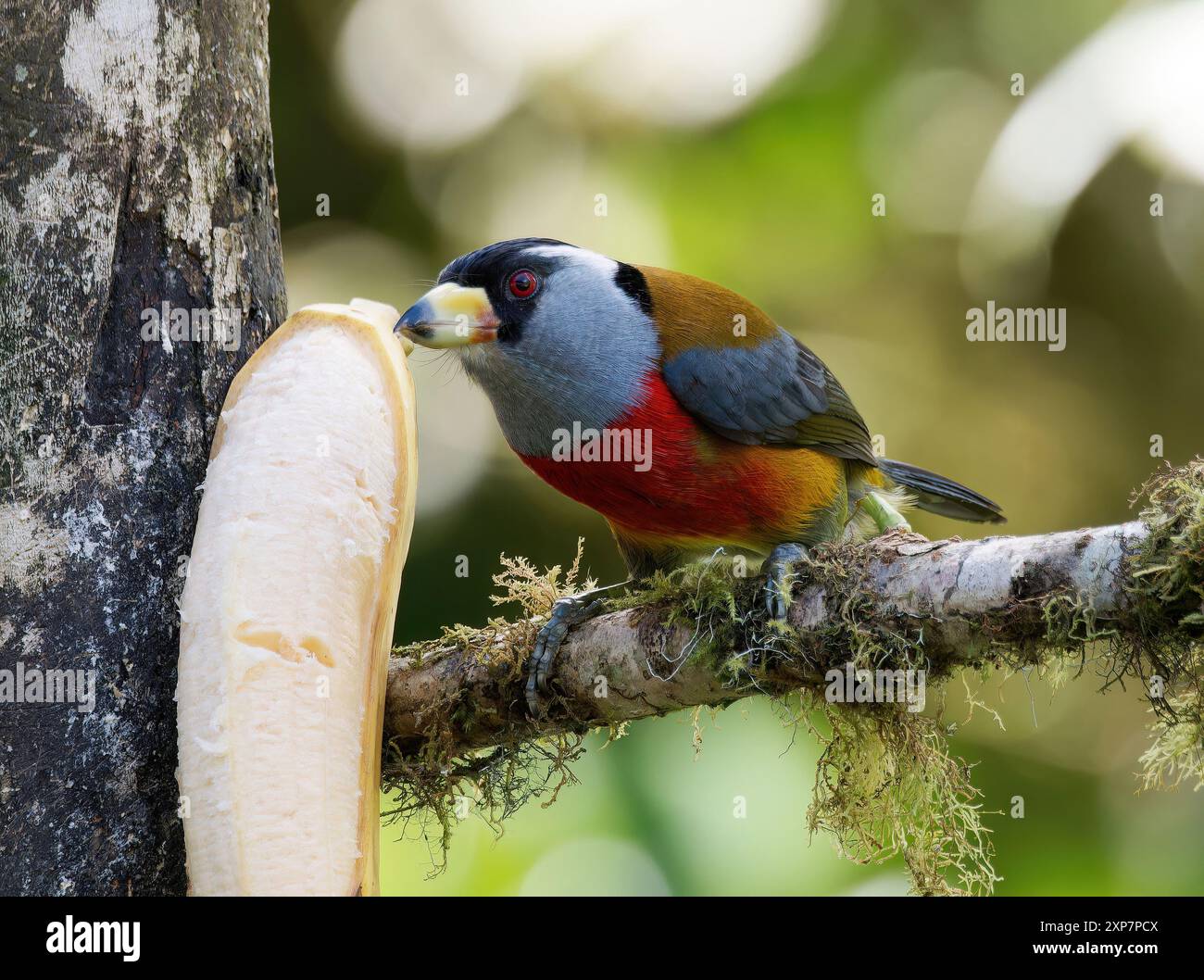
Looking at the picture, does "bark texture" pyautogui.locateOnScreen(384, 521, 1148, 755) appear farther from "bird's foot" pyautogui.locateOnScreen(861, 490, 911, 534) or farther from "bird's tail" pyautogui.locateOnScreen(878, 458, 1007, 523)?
"bird's tail" pyautogui.locateOnScreen(878, 458, 1007, 523)

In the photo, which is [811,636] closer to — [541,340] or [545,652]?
[545,652]

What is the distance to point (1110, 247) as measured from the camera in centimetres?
498

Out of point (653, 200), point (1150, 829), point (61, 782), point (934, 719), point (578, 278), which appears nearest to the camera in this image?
point (61, 782)

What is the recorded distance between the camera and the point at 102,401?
221cm

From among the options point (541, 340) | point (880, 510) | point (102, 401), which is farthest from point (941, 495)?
point (102, 401)

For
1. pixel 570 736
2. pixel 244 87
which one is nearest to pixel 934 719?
pixel 570 736

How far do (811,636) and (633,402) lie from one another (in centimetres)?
95

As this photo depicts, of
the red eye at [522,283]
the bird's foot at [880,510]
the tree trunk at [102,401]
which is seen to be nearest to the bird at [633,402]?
the red eye at [522,283]

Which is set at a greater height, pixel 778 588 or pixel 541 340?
pixel 541 340

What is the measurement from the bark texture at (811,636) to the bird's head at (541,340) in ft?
2.09

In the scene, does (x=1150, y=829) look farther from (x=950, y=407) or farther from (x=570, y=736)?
(x=570, y=736)

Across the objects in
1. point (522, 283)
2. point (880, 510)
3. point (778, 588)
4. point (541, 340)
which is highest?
point (522, 283)

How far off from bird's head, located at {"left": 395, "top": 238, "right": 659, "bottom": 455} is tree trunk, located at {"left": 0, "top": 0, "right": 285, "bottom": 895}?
838mm

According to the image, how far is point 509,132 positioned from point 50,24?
299 cm
